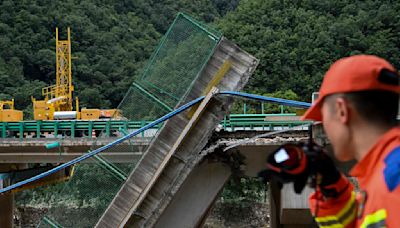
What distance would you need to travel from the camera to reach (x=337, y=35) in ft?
150

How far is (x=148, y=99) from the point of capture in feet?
29.3

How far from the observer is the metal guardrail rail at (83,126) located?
36.2 feet

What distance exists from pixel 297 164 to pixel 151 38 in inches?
2272

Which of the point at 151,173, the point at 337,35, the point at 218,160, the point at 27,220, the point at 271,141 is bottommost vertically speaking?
the point at 27,220

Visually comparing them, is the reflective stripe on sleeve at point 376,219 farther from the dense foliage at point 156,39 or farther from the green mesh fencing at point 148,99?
the dense foliage at point 156,39

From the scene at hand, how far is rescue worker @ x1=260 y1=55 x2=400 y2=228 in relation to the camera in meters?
1.59

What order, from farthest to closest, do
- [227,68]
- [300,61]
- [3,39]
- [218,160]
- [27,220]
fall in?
1. [3,39]
2. [300,61]
3. [27,220]
4. [218,160]
5. [227,68]

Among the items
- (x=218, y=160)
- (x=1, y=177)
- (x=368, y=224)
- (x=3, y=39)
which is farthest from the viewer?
(x=3, y=39)

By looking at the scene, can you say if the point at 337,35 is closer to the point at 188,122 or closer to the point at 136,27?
the point at 136,27

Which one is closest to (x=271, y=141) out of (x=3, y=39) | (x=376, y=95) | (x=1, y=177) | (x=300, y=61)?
(x=376, y=95)

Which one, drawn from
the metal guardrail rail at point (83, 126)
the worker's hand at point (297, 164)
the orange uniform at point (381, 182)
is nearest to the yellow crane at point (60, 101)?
the metal guardrail rail at point (83, 126)

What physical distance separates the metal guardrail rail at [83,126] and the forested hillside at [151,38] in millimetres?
26724

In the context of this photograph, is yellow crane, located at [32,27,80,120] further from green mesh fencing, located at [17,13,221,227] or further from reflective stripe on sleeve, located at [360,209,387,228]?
reflective stripe on sleeve, located at [360,209,387,228]

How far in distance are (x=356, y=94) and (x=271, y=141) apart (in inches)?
303
